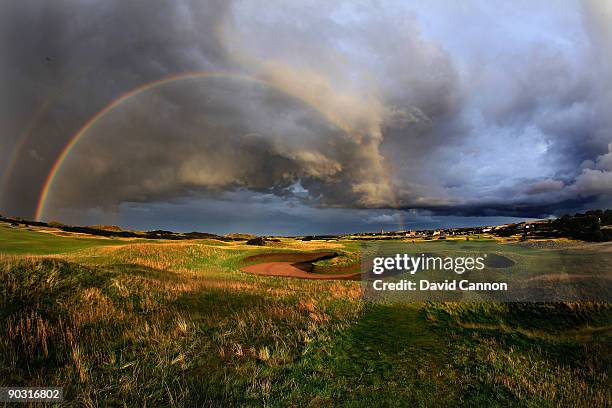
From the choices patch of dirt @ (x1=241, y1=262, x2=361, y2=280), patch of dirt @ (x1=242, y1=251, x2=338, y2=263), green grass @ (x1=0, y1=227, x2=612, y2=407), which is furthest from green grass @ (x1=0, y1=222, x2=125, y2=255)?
green grass @ (x1=0, y1=227, x2=612, y2=407)

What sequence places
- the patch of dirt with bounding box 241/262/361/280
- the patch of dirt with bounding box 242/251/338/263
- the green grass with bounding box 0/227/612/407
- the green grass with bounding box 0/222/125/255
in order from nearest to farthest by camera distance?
the green grass with bounding box 0/227/612/407
the patch of dirt with bounding box 241/262/361/280
the green grass with bounding box 0/222/125/255
the patch of dirt with bounding box 242/251/338/263

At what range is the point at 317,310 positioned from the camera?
1468cm

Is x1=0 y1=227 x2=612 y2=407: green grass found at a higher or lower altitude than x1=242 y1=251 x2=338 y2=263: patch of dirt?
higher

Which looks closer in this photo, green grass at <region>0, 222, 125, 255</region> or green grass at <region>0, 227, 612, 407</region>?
green grass at <region>0, 227, 612, 407</region>

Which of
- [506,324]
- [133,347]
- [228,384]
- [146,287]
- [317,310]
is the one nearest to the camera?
[228,384]

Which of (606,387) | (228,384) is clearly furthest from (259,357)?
(606,387)

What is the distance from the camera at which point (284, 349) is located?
962 cm

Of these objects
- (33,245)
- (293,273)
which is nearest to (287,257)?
(293,273)

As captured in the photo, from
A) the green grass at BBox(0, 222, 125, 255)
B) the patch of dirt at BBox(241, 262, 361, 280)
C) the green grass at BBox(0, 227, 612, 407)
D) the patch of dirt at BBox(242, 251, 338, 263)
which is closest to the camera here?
the green grass at BBox(0, 227, 612, 407)

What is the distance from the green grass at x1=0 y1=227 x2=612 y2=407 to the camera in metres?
7.41

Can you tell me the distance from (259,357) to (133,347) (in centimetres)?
389

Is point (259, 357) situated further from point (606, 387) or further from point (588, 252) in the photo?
point (588, 252)

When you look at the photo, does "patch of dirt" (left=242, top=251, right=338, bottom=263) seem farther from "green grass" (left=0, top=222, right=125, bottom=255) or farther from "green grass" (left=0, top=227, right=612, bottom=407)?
"green grass" (left=0, top=227, right=612, bottom=407)

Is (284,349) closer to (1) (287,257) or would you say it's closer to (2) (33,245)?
(1) (287,257)
